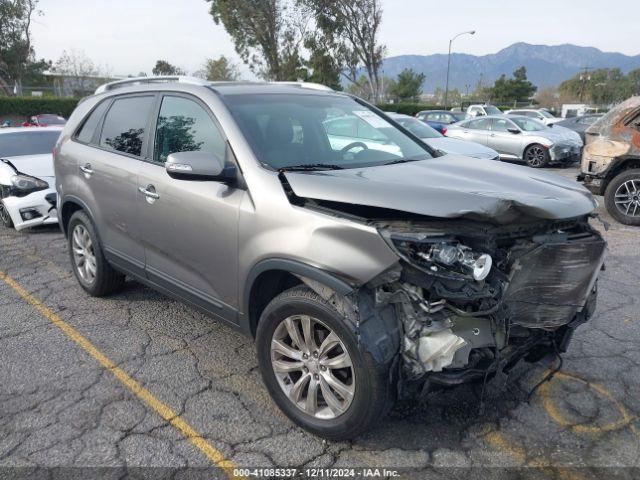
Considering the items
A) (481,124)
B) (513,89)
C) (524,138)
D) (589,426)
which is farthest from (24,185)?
(513,89)

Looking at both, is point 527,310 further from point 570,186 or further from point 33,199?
point 33,199

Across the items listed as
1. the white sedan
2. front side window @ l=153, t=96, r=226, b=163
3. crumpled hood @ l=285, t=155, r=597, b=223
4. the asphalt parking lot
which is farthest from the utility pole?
front side window @ l=153, t=96, r=226, b=163

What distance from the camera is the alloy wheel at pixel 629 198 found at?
7.38 metres

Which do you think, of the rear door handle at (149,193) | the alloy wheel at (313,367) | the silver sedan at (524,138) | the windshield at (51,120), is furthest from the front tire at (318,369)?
the windshield at (51,120)

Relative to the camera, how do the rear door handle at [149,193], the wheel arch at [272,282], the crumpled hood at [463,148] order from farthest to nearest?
the crumpled hood at [463,148], the rear door handle at [149,193], the wheel arch at [272,282]

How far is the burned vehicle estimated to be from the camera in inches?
292

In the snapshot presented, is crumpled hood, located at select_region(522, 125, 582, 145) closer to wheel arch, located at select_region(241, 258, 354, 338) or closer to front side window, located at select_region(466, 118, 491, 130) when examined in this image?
front side window, located at select_region(466, 118, 491, 130)

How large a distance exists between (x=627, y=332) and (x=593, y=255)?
5.42 feet

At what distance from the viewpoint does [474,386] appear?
2.57 m

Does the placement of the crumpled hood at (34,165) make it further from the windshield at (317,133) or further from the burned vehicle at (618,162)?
the burned vehicle at (618,162)

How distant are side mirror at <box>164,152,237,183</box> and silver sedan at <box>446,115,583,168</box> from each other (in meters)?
12.5

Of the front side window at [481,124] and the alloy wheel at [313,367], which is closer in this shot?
the alloy wheel at [313,367]

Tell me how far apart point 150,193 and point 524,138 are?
12993mm

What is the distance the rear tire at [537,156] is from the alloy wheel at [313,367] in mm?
12881
